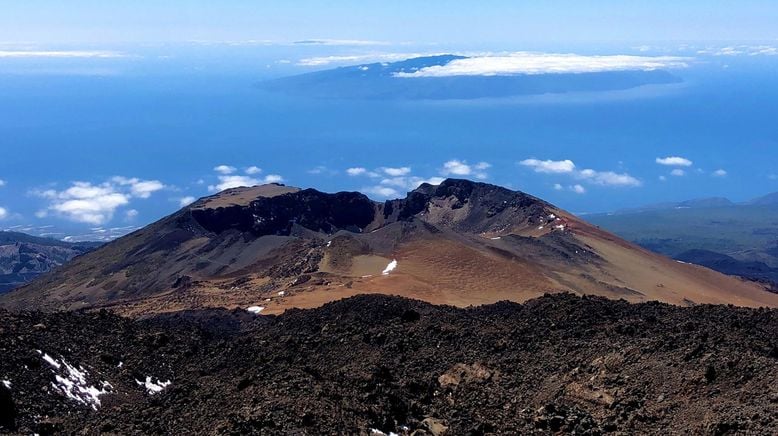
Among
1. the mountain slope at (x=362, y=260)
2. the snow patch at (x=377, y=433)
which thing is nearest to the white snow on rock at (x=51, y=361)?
the snow patch at (x=377, y=433)

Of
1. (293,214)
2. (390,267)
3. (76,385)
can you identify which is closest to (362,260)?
(390,267)

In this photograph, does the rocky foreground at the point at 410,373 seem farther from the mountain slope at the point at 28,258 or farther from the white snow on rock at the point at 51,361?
the mountain slope at the point at 28,258

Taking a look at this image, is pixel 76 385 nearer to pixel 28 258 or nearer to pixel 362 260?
pixel 362 260

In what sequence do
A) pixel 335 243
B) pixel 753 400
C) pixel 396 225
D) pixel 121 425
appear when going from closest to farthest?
pixel 753 400 < pixel 121 425 < pixel 335 243 < pixel 396 225

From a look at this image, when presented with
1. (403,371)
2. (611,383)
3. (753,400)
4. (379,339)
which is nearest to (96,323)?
(379,339)

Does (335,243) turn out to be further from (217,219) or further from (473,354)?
(473,354)

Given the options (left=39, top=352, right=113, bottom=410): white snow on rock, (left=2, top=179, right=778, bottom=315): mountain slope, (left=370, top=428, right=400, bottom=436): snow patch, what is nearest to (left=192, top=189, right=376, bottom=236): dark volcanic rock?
(left=2, top=179, right=778, bottom=315): mountain slope

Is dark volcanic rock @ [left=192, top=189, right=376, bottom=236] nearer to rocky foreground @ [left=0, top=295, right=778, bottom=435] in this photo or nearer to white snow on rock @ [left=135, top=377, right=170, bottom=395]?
rocky foreground @ [left=0, top=295, right=778, bottom=435]
